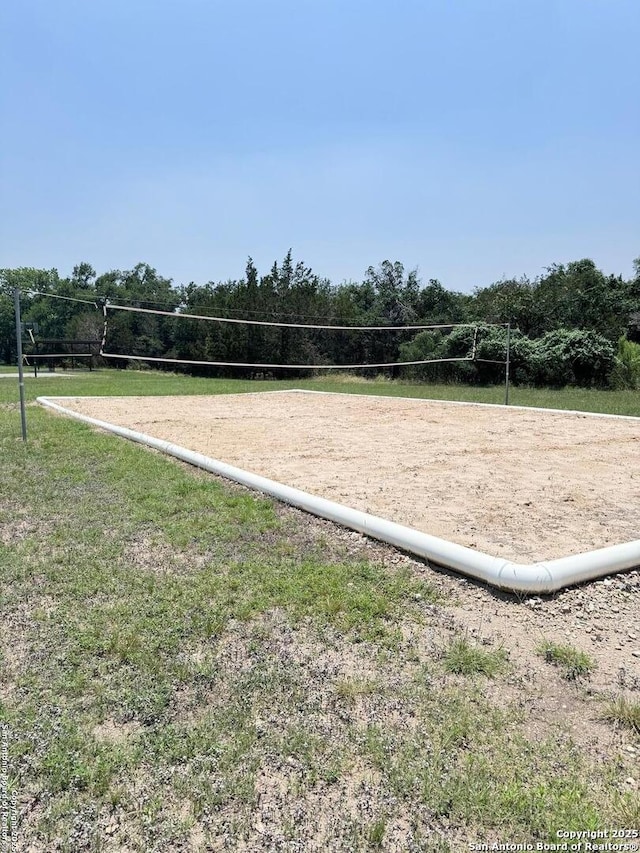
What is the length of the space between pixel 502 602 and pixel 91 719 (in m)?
1.67

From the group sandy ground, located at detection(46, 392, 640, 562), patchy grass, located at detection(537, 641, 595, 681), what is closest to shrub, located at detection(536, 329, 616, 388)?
sandy ground, located at detection(46, 392, 640, 562)

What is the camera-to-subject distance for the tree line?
55.9 feet

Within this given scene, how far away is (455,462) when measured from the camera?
5.27 meters

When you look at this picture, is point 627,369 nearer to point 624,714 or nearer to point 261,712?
point 624,714

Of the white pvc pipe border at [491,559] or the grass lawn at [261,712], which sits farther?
the white pvc pipe border at [491,559]

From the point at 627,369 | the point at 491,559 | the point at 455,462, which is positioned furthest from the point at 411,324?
the point at 491,559

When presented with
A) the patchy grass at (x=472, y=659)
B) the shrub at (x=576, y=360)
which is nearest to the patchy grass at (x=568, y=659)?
the patchy grass at (x=472, y=659)

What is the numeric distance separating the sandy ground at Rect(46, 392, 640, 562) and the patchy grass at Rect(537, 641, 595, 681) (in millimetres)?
735

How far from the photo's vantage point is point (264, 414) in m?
9.81

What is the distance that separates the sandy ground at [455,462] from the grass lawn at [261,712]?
0.82m

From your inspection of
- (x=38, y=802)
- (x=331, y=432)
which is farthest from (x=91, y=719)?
(x=331, y=432)

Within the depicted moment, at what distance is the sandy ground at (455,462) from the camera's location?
3270 millimetres

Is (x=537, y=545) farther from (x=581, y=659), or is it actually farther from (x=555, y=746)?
(x=555, y=746)

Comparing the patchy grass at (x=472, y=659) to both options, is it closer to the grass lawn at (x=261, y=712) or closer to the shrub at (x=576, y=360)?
the grass lawn at (x=261, y=712)
